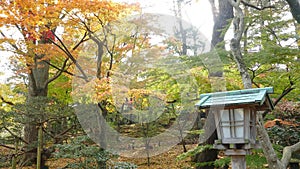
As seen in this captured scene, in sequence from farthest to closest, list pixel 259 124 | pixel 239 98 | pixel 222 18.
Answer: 1. pixel 222 18
2. pixel 259 124
3. pixel 239 98

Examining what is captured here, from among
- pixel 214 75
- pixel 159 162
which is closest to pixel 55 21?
pixel 214 75

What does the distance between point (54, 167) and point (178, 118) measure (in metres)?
4.19

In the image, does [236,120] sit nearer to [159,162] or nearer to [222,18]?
[222,18]

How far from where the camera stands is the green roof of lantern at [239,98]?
7.61ft

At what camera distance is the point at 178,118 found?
8.59m

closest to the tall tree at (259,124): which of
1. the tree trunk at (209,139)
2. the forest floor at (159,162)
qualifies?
the tree trunk at (209,139)

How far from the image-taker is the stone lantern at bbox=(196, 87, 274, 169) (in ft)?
7.81

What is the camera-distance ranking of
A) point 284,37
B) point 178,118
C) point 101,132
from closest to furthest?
point 284,37 < point 101,132 < point 178,118

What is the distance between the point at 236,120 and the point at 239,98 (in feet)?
0.74

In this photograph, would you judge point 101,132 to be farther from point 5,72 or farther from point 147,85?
point 5,72

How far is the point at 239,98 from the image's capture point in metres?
2.43

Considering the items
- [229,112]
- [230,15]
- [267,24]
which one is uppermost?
[230,15]

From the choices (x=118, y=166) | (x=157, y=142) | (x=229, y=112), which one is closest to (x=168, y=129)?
(x=157, y=142)

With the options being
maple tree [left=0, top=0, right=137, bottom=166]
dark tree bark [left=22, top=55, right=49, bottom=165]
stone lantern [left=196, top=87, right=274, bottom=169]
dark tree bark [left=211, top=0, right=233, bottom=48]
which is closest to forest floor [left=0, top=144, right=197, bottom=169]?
dark tree bark [left=22, top=55, right=49, bottom=165]
